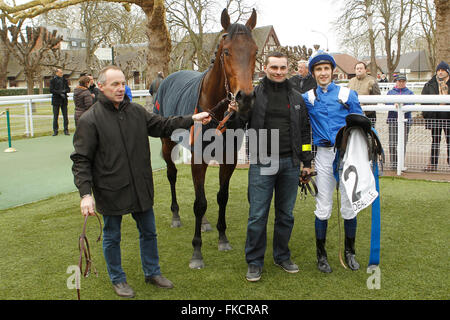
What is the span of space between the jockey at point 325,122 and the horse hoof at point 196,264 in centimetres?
102

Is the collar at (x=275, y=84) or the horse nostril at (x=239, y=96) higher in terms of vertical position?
the collar at (x=275, y=84)

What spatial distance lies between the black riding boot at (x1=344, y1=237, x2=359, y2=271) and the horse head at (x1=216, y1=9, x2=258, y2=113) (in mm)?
1574

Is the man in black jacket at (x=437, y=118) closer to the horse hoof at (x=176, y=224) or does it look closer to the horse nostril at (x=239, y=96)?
the horse hoof at (x=176, y=224)

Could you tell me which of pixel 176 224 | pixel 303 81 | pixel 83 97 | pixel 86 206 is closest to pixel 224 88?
pixel 86 206

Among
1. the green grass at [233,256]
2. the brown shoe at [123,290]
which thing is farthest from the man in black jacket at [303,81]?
the brown shoe at [123,290]

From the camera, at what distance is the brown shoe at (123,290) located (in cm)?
318

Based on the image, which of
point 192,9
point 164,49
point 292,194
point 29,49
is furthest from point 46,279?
point 192,9

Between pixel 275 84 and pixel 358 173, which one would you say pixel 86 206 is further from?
pixel 358 173

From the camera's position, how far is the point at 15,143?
429 inches

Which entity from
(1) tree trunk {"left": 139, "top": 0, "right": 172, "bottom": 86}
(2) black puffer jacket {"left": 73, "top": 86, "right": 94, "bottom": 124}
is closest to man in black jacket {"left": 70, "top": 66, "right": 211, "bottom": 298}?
(2) black puffer jacket {"left": 73, "top": 86, "right": 94, "bottom": 124}

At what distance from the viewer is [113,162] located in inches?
118

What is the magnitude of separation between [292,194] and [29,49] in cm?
2310

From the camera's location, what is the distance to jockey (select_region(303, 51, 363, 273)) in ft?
11.3
